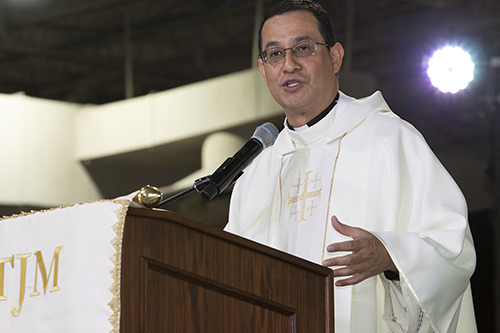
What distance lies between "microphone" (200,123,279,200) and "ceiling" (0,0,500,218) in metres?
2.79

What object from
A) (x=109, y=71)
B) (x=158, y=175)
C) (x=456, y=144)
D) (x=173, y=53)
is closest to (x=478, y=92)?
(x=456, y=144)

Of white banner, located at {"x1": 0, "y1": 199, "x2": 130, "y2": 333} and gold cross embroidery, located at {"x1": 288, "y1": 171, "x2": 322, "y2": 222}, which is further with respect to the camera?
gold cross embroidery, located at {"x1": 288, "y1": 171, "x2": 322, "y2": 222}

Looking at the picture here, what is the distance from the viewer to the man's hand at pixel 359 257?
1.62 m

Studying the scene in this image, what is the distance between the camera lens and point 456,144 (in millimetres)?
4992

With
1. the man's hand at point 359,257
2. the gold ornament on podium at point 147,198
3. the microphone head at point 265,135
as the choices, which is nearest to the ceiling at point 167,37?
the microphone head at point 265,135

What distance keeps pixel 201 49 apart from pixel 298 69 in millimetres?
5197

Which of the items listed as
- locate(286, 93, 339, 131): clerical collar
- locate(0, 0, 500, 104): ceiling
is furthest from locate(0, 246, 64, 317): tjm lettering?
locate(0, 0, 500, 104): ceiling

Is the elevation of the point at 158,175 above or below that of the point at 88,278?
above

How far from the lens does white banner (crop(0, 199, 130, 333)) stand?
1.32 m

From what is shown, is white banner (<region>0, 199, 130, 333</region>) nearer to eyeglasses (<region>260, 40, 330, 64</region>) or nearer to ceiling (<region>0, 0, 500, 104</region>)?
eyeglasses (<region>260, 40, 330, 64</region>)

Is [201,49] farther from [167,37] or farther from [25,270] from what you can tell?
[25,270]

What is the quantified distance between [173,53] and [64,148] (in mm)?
1494

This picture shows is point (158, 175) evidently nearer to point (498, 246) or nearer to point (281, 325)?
point (498, 246)

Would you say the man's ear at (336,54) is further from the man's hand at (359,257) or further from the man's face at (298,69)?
the man's hand at (359,257)
